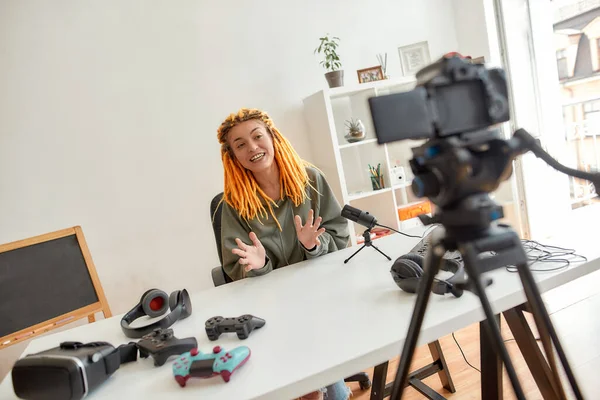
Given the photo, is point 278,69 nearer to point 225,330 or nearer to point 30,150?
point 30,150

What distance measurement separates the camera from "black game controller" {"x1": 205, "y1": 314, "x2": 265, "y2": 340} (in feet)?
2.90

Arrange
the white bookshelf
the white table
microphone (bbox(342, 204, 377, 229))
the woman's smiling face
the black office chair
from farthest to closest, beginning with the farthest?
the white bookshelf < the black office chair < the woman's smiling face < microphone (bbox(342, 204, 377, 229)) < the white table

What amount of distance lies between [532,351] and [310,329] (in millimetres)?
528

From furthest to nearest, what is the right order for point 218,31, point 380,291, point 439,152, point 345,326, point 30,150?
1. point 218,31
2. point 30,150
3. point 380,291
4. point 345,326
5. point 439,152

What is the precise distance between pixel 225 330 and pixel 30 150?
189 cm

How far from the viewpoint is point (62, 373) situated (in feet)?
2.39

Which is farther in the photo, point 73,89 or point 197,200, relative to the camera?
point 197,200

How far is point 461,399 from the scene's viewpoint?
1548 millimetres

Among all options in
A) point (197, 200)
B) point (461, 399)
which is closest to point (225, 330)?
point (461, 399)

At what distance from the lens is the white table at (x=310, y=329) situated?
28.4 inches

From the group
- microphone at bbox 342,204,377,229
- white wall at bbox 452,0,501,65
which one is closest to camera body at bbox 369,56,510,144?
microphone at bbox 342,204,377,229

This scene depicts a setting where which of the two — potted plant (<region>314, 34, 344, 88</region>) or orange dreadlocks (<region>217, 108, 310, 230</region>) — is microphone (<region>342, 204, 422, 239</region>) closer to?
orange dreadlocks (<region>217, 108, 310, 230</region>)

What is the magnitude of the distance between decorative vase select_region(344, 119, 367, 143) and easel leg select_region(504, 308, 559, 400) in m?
1.70

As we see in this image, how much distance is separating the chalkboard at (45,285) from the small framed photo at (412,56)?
2221 mm
